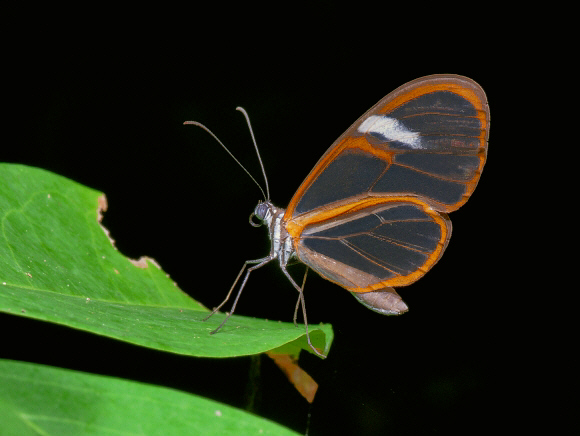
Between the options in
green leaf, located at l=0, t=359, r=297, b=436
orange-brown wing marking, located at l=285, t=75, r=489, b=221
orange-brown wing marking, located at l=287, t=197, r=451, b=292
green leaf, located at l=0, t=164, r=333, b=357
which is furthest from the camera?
orange-brown wing marking, located at l=287, t=197, r=451, b=292

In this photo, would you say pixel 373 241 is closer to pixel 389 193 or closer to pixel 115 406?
pixel 389 193

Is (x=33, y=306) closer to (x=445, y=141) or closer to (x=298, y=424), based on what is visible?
(x=298, y=424)

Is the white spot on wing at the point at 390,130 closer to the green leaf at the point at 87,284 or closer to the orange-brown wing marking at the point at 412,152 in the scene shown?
the orange-brown wing marking at the point at 412,152

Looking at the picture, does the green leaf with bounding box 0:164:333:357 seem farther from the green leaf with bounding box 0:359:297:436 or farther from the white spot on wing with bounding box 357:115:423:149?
the white spot on wing with bounding box 357:115:423:149

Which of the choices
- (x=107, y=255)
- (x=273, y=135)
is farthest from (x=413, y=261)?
(x=273, y=135)

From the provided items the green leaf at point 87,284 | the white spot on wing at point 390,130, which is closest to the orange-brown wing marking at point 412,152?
the white spot on wing at point 390,130

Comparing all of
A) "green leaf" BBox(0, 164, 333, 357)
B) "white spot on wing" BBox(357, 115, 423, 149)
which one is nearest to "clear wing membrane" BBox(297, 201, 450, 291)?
"white spot on wing" BBox(357, 115, 423, 149)

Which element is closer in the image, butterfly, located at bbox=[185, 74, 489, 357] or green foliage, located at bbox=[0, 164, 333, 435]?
green foliage, located at bbox=[0, 164, 333, 435]
